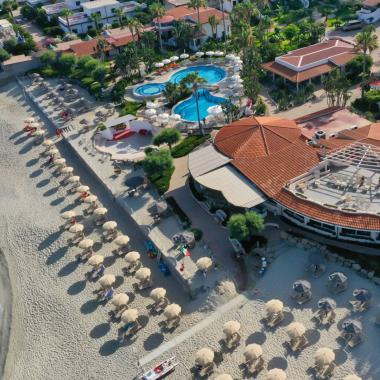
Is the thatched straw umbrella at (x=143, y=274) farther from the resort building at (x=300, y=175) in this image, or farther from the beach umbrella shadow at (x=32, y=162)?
the beach umbrella shadow at (x=32, y=162)

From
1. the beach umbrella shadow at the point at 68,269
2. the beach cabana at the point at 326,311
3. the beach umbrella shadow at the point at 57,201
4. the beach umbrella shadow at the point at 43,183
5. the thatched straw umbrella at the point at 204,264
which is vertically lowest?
the beach umbrella shadow at the point at 68,269

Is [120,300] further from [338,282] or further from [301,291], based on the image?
[338,282]

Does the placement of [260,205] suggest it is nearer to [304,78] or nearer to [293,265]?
[293,265]

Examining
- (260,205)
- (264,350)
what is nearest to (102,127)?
(260,205)

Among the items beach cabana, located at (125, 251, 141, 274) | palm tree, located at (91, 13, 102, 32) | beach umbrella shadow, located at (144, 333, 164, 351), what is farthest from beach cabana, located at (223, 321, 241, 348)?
palm tree, located at (91, 13, 102, 32)

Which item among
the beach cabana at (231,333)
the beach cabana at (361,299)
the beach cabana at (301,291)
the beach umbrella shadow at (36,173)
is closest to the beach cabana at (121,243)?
the beach cabana at (231,333)

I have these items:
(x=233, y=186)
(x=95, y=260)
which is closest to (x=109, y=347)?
(x=95, y=260)

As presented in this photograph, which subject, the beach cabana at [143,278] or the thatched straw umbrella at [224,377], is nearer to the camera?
the thatched straw umbrella at [224,377]
